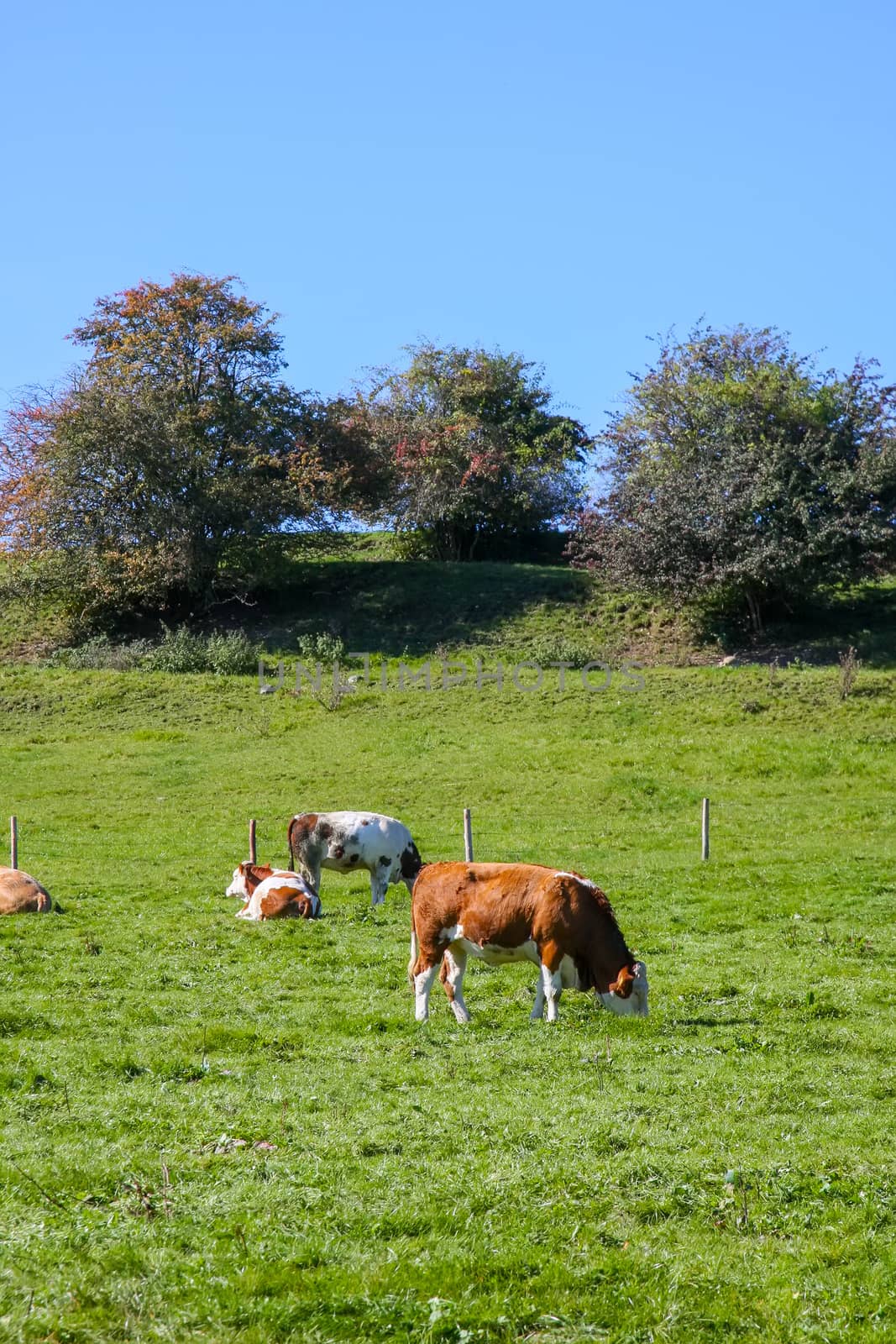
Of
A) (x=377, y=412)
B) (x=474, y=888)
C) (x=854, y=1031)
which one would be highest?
(x=377, y=412)

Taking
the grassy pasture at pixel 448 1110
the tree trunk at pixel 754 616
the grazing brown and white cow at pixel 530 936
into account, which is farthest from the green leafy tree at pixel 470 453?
the grazing brown and white cow at pixel 530 936

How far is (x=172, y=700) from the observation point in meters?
40.6

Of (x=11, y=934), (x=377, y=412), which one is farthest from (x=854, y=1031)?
(x=377, y=412)

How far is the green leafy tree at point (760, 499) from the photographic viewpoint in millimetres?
40125

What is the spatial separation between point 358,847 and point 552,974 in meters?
7.55

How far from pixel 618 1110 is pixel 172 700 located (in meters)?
31.8

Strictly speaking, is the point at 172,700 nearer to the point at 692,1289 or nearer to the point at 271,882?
the point at 271,882

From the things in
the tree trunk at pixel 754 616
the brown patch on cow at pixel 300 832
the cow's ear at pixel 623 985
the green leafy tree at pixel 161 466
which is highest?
the green leafy tree at pixel 161 466

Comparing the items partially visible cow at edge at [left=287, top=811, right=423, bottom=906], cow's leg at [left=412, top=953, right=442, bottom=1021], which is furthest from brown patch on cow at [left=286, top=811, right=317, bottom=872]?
cow's leg at [left=412, top=953, right=442, bottom=1021]

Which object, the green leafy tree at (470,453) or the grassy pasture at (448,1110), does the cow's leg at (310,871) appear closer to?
the grassy pasture at (448,1110)

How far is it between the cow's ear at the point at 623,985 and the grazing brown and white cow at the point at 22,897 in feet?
30.2

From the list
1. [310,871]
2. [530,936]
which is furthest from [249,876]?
[530,936]

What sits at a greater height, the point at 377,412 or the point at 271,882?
the point at 377,412

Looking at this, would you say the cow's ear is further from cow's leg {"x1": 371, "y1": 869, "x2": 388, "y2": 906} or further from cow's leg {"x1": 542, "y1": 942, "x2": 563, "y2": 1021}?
cow's leg {"x1": 371, "y1": 869, "x2": 388, "y2": 906}
